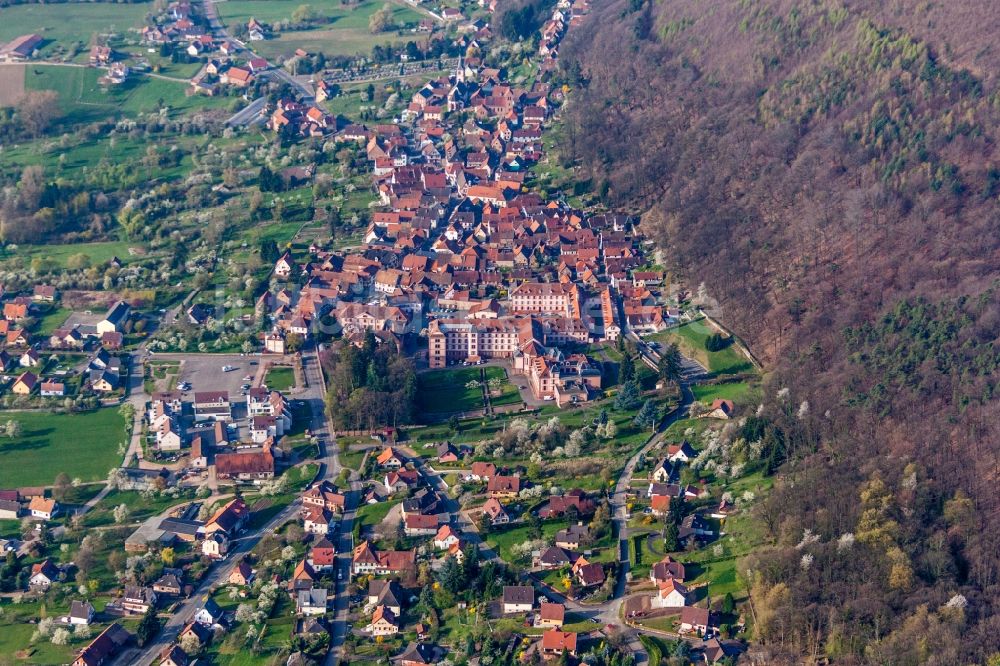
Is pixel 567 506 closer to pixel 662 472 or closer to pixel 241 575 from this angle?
pixel 662 472

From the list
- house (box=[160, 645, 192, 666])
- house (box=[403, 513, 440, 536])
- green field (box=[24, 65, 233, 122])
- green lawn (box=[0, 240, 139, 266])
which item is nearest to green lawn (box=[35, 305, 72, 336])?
green lawn (box=[0, 240, 139, 266])

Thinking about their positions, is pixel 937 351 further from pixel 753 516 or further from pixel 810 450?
pixel 753 516

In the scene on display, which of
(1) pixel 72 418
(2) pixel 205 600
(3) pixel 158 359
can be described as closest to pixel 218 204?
(3) pixel 158 359

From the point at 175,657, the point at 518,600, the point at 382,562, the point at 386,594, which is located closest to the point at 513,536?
the point at 518,600

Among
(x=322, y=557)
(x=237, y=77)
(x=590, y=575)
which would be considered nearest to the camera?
(x=590, y=575)

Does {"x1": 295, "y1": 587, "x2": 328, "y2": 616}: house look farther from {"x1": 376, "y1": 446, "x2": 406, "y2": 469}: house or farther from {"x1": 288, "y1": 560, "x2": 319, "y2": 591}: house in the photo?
{"x1": 376, "y1": 446, "x2": 406, "y2": 469}: house
